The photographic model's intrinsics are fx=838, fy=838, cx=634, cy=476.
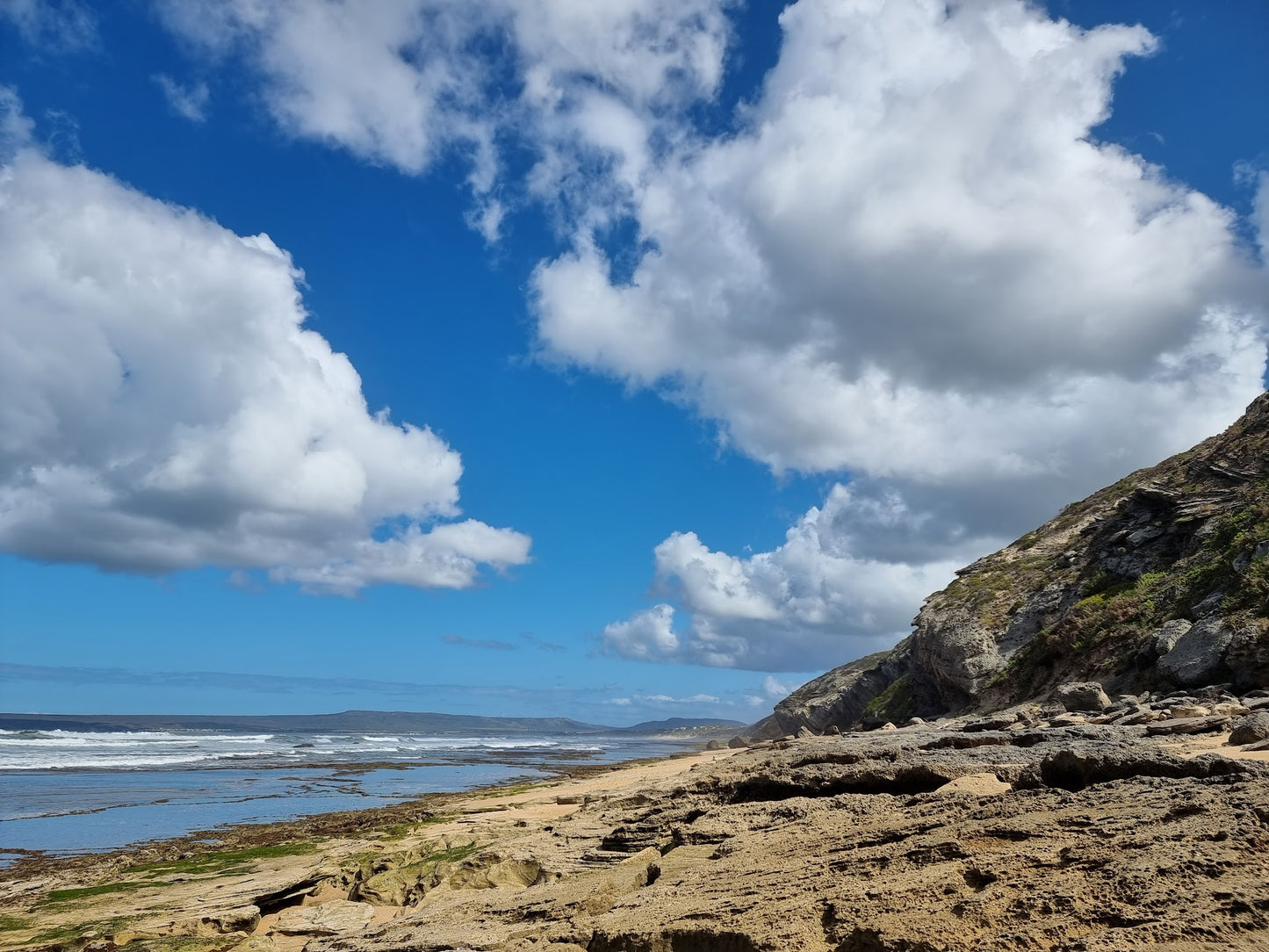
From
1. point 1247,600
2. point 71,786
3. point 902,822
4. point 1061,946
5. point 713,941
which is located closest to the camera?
point 1061,946

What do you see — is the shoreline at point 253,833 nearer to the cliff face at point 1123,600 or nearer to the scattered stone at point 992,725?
the scattered stone at point 992,725

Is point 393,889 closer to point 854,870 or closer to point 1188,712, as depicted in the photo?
point 854,870

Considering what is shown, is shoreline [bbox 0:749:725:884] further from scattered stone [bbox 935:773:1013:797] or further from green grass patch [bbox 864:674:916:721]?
scattered stone [bbox 935:773:1013:797]

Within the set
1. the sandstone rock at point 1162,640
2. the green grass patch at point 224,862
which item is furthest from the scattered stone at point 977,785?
the sandstone rock at point 1162,640

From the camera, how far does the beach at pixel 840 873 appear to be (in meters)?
4.65

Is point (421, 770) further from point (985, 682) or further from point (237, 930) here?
point (237, 930)

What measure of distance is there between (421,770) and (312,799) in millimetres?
18271

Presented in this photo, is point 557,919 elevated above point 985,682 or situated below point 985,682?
below

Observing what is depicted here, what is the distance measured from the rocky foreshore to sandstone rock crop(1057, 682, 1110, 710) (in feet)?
3.16

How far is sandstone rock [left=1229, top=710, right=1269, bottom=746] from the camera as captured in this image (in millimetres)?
9281

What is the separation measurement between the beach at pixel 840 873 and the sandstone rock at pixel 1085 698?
4871 mm

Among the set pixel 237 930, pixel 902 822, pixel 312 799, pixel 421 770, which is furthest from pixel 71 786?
pixel 902 822

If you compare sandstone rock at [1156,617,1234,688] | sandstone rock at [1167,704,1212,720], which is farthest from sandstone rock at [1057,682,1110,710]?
sandstone rock at [1167,704,1212,720]

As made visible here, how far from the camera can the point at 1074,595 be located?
3156 cm
